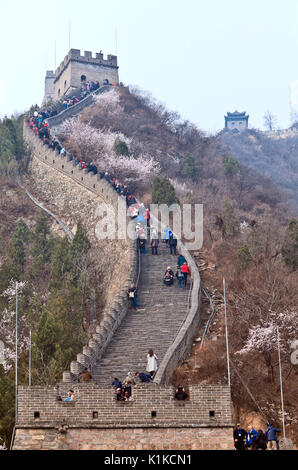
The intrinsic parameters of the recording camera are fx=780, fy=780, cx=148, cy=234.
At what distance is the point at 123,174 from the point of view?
53.5 meters

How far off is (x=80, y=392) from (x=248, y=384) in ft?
28.1

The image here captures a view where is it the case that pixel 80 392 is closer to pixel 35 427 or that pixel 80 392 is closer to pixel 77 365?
pixel 35 427

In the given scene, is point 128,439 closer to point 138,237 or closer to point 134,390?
point 134,390

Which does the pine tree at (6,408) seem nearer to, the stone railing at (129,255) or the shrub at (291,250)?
the stone railing at (129,255)

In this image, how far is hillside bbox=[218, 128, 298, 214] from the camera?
3976 inches

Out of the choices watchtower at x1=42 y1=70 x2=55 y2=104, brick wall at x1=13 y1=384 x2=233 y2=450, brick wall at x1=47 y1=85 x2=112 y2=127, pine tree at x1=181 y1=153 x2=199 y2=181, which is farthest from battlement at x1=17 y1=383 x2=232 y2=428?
watchtower at x1=42 y1=70 x2=55 y2=104

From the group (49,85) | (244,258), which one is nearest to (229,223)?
(244,258)

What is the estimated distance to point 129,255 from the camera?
1358 inches

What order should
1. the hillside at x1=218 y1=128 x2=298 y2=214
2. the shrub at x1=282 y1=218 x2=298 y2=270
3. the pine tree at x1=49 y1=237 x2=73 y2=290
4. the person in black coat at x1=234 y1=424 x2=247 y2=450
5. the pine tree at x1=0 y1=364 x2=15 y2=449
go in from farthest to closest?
the hillside at x1=218 y1=128 x2=298 y2=214
the pine tree at x1=49 y1=237 x2=73 y2=290
the shrub at x1=282 y1=218 x2=298 y2=270
the pine tree at x1=0 y1=364 x2=15 y2=449
the person in black coat at x1=234 y1=424 x2=247 y2=450

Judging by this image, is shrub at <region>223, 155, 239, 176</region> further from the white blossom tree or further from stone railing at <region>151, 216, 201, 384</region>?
the white blossom tree

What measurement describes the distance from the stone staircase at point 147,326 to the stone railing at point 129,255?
1.02ft

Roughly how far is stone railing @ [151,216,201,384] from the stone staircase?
0.24 m

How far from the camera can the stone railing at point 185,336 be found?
78.1ft

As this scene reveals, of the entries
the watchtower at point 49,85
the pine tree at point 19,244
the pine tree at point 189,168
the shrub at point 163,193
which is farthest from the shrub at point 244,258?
the watchtower at point 49,85
